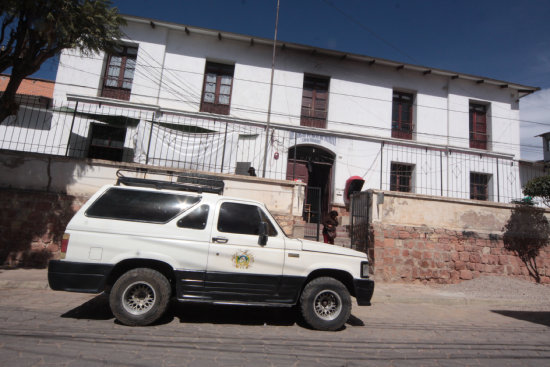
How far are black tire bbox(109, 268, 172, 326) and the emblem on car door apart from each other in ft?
3.23

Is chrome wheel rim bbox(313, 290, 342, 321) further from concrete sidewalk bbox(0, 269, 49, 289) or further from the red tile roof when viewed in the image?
the red tile roof

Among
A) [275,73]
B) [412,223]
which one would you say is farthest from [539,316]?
[275,73]

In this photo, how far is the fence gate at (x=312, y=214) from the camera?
955 centimetres

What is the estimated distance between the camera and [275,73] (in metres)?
14.3

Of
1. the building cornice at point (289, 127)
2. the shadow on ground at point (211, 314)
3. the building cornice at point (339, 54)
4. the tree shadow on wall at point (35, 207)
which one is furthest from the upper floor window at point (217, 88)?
the shadow on ground at point (211, 314)

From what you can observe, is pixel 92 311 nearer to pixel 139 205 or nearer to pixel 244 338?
pixel 139 205

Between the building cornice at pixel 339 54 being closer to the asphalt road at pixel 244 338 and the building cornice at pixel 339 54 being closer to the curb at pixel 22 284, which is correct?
the curb at pixel 22 284

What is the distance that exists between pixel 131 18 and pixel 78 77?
353cm

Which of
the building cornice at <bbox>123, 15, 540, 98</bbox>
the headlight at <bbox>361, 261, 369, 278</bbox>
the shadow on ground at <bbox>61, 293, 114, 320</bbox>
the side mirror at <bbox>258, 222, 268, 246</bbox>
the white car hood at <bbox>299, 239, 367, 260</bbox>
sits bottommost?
the shadow on ground at <bbox>61, 293, 114, 320</bbox>

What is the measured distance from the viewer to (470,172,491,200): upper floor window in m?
14.7

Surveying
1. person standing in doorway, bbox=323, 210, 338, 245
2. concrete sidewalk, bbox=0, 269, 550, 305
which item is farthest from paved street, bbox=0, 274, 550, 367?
person standing in doorway, bbox=323, 210, 338, 245

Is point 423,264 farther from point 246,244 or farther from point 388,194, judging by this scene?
point 246,244

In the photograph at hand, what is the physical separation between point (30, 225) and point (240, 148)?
24.1ft

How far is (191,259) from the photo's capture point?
4.29 meters
